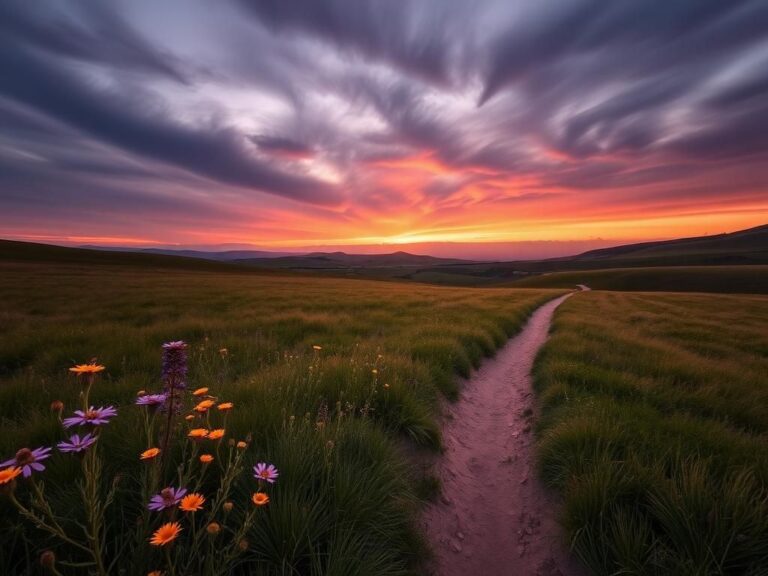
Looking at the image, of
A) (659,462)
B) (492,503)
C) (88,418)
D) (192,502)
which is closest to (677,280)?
(659,462)

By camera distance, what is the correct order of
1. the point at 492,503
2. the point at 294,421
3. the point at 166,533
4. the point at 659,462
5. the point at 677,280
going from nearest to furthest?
the point at 166,533, the point at 659,462, the point at 294,421, the point at 492,503, the point at 677,280

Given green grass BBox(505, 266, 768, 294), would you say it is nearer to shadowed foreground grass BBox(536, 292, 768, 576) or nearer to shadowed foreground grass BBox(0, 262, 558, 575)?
shadowed foreground grass BBox(536, 292, 768, 576)

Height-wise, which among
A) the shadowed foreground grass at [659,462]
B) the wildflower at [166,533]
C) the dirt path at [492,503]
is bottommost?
the dirt path at [492,503]

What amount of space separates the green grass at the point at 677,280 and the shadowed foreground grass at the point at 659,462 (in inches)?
3258

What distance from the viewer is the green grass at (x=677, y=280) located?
66375 mm

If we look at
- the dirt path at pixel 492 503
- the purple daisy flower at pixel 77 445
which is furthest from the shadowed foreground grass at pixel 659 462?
the purple daisy flower at pixel 77 445

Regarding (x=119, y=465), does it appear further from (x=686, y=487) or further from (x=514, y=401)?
(x=514, y=401)

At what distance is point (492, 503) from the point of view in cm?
420

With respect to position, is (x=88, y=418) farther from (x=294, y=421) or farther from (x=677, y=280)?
(x=677, y=280)

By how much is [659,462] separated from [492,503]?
6.43 ft

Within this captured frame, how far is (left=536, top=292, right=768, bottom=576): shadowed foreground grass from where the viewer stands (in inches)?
97.0

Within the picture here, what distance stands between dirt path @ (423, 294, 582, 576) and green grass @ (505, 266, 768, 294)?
85228 millimetres

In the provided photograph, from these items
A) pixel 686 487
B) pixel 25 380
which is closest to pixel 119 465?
pixel 25 380

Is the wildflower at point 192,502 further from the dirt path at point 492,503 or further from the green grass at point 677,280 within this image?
the green grass at point 677,280
